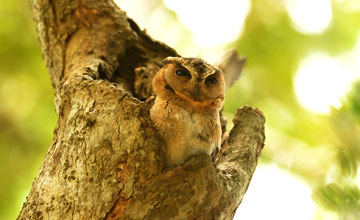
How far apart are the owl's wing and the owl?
3.62 ft

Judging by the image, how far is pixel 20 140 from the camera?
5062 mm

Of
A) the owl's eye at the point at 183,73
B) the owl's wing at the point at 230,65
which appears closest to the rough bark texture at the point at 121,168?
the owl's eye at the point at 183,73

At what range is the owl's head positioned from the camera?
282 cm

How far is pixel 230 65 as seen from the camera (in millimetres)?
4125

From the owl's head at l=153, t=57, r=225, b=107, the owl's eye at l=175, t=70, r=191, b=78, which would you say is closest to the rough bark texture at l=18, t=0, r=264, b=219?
the owl's head at l=153, t=57, r=225, b=107

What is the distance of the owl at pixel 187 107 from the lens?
254 cm

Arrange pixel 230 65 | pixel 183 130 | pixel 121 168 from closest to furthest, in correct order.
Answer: pixel 121 168 → pixel 183 130 → pixel 230 65

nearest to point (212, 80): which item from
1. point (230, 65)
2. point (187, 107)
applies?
point (187, 107)

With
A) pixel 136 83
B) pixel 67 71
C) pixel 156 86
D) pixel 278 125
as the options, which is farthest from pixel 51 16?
pixel 278 125

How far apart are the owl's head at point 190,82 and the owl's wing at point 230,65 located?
3.60 ft

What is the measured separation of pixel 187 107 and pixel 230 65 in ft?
4.86

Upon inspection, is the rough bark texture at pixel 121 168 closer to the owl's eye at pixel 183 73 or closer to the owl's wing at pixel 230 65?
the owl's eye at pixel 183 73

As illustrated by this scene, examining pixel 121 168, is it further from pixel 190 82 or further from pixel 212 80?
pixel 212 80

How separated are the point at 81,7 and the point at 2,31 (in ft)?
6.86
